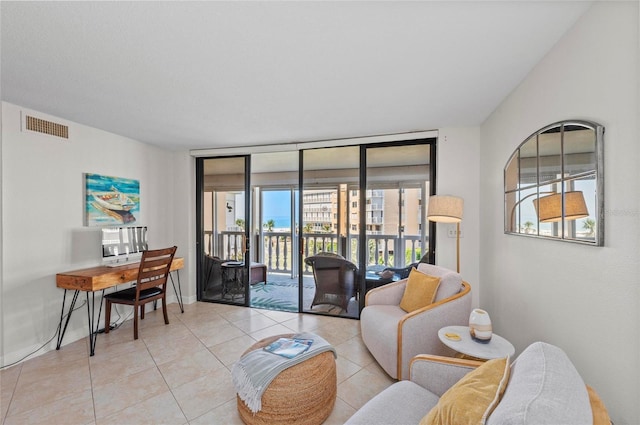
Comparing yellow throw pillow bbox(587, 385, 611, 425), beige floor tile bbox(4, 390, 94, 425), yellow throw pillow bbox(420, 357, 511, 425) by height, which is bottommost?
beige floor tile bbox(4, 390, 94, 425)

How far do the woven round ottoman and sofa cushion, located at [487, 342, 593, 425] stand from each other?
1.12 meters

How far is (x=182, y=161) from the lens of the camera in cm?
418

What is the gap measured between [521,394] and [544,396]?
0.20 feet

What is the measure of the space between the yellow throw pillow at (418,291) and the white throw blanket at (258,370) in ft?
3.40

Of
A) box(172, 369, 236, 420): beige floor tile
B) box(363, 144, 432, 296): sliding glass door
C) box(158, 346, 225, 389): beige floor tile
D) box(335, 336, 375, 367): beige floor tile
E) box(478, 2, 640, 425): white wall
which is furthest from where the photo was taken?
box(363, 144, 432, 296): sliding glass door

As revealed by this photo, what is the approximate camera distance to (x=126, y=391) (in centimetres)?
205

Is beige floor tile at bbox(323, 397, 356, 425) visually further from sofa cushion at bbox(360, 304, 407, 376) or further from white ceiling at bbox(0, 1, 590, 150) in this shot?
white ceiling at bbox(0, 1, 590, 150)

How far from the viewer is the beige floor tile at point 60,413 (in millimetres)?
1757

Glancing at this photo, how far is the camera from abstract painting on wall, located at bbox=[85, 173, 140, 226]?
309cm

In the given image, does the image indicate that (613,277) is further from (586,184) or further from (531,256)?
(531,256)

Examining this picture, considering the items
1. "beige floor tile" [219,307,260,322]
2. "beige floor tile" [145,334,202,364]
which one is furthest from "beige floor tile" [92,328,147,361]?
"beige floor tile" [219,307,260,322]

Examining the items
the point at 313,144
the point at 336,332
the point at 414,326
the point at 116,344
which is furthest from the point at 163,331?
the point at 313,144

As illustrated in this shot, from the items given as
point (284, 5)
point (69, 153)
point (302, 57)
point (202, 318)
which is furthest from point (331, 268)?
point (69, 153)

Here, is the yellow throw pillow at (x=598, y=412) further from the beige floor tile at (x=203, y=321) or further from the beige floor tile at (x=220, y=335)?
the beige floor tile at (x=203, y=321)
